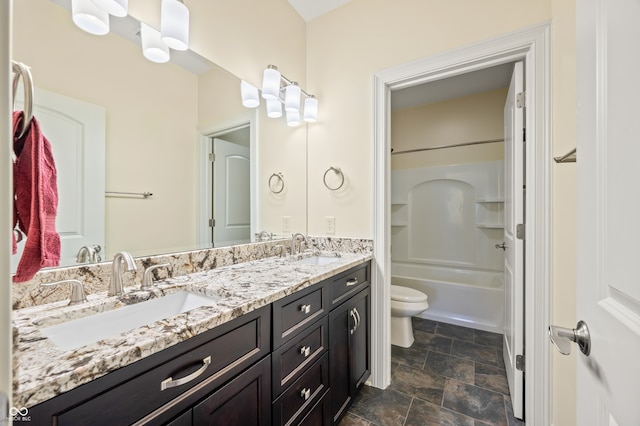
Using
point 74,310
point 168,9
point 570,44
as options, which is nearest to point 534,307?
point 570,44

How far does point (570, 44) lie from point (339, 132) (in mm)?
1231

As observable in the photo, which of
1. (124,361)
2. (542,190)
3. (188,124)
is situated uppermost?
(188,124)

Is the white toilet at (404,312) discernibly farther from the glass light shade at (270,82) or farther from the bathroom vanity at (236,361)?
the glass light shade at (270,82)

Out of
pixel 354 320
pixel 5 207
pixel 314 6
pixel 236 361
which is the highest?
pixel 314 6

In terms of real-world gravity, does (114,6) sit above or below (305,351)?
above

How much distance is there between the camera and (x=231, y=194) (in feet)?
5.28

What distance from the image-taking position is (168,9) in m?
1.13

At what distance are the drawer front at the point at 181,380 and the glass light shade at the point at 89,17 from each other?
1186 millimetres

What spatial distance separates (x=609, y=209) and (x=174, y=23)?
154 cm

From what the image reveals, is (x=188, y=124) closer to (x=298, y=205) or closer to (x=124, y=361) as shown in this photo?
(x=298, y=205)

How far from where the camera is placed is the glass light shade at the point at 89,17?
0.95 meters

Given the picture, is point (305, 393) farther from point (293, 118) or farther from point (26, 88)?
point (293, 118)

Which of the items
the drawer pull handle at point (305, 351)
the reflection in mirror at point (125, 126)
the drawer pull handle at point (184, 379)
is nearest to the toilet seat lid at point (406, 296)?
the drawer pull handle at point (305, 351)

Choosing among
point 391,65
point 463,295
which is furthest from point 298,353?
point 463,295
